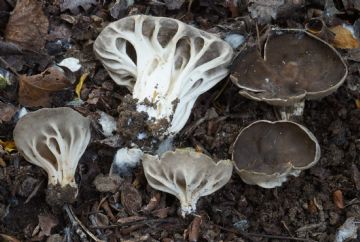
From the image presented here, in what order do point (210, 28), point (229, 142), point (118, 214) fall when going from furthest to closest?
point (210, 28)
point (229, 142)
point (118, 214)

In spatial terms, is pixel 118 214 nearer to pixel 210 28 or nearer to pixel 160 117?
pixel 160 117

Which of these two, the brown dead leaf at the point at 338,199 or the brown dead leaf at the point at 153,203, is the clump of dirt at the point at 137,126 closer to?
the brown dead leaf at the point at 153,203

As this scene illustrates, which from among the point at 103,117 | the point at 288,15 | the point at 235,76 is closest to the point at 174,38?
the point at 235,76

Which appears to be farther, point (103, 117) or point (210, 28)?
point (210, 28)

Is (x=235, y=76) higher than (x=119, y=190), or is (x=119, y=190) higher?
(x=235, y=76)

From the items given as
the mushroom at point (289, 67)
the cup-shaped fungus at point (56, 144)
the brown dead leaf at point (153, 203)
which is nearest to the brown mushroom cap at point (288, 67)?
the mushroom at point (289, 67)

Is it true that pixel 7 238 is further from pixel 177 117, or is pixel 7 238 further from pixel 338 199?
pixel 338 199

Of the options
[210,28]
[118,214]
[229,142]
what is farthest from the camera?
[210,28]
